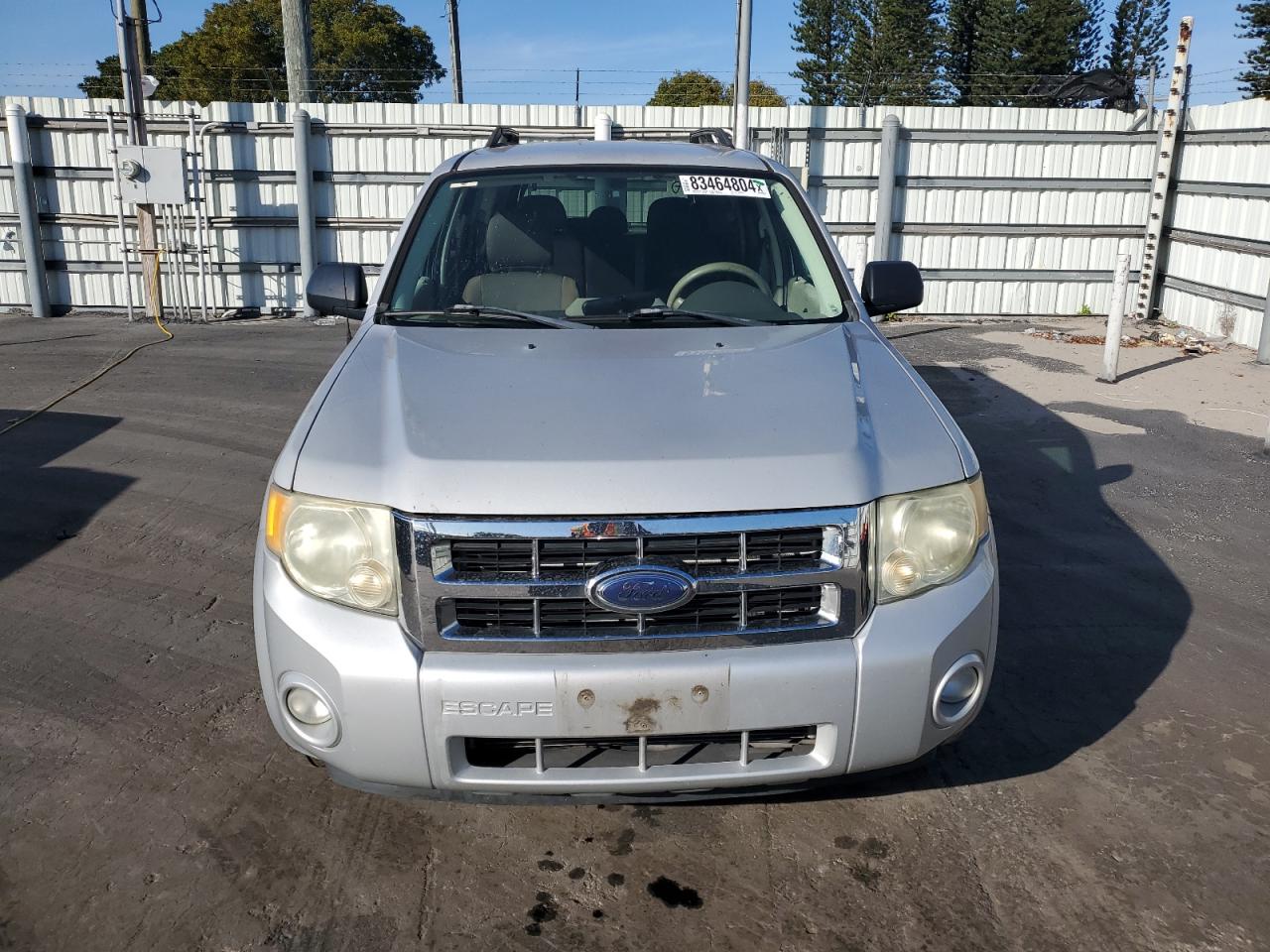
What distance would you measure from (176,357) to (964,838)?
9.80m

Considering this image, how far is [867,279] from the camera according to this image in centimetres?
425

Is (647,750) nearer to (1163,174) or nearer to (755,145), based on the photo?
(755,145)

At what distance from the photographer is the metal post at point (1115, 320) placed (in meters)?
9.08

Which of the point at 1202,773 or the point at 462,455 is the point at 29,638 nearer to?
the point at 462,455

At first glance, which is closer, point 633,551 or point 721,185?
point 633,551

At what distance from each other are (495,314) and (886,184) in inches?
427

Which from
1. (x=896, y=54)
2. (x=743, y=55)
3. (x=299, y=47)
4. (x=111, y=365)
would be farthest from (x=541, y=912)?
(x=896, y=54)

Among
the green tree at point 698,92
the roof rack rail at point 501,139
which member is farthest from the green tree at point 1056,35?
the roof rack rail at point 501,139

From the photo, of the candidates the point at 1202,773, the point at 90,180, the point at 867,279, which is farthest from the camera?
the point at 90,180

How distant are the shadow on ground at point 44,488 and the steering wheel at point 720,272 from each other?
3416 mm

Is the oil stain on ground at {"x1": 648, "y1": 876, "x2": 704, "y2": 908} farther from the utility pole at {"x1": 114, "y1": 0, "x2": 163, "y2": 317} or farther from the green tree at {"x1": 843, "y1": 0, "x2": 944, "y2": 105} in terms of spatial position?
the green tree at {"x1": 843, "y1": 0, "x2": 944, "y2": 105}

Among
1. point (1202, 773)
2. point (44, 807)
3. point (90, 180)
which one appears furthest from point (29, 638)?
point (90, 180)

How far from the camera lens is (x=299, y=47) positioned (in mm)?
14805

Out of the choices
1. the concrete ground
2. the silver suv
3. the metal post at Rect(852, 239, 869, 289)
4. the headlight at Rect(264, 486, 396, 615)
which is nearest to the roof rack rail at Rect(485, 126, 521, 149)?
the concrete ground
